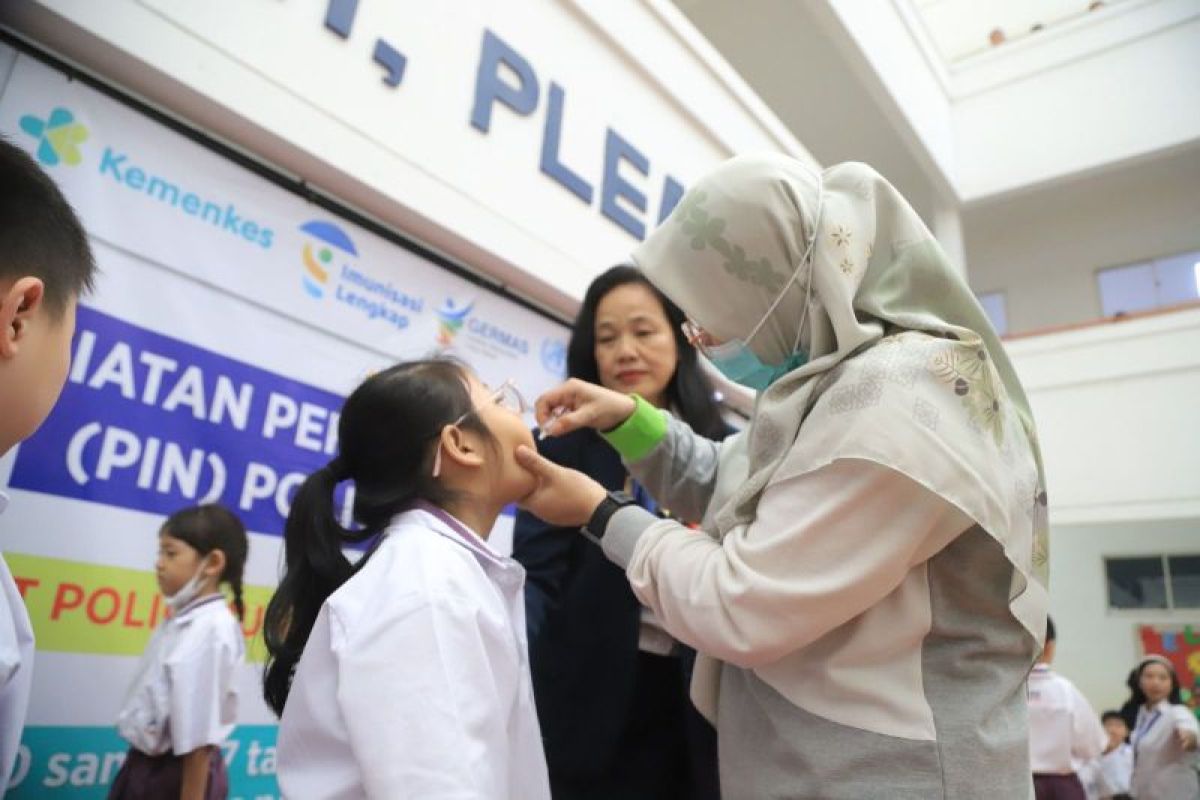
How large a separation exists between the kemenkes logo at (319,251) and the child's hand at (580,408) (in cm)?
124

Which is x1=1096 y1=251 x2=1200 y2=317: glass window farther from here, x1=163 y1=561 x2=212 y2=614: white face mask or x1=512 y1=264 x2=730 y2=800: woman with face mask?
x1=163 y1=561 x2=212 y2=614: white face mask

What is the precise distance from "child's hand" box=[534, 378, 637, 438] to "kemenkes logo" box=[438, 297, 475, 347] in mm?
1386

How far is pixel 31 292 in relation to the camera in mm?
837

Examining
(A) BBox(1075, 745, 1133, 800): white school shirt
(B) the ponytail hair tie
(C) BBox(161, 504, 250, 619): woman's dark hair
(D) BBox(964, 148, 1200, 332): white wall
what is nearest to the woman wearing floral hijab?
(B) the ponytail hair tie

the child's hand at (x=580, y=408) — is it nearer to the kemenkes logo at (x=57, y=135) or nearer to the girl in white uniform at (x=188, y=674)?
the girl in white uniform at (x=188, y=674)

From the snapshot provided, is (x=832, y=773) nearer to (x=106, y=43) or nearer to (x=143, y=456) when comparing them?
(x=143, y=456)

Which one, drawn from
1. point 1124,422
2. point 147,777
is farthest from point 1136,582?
point 147,777

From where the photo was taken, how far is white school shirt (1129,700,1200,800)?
4.94 meters

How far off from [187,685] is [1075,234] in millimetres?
11191

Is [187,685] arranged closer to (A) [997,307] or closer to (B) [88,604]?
(B) [88,604]

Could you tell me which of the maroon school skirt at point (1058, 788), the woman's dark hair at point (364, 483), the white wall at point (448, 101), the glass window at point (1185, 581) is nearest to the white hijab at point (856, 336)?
Answer: the woman's dark hair at point (364, 483)

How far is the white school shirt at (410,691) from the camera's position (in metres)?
0.81

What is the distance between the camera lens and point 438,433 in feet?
3.95

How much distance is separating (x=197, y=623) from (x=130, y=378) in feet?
2.12
